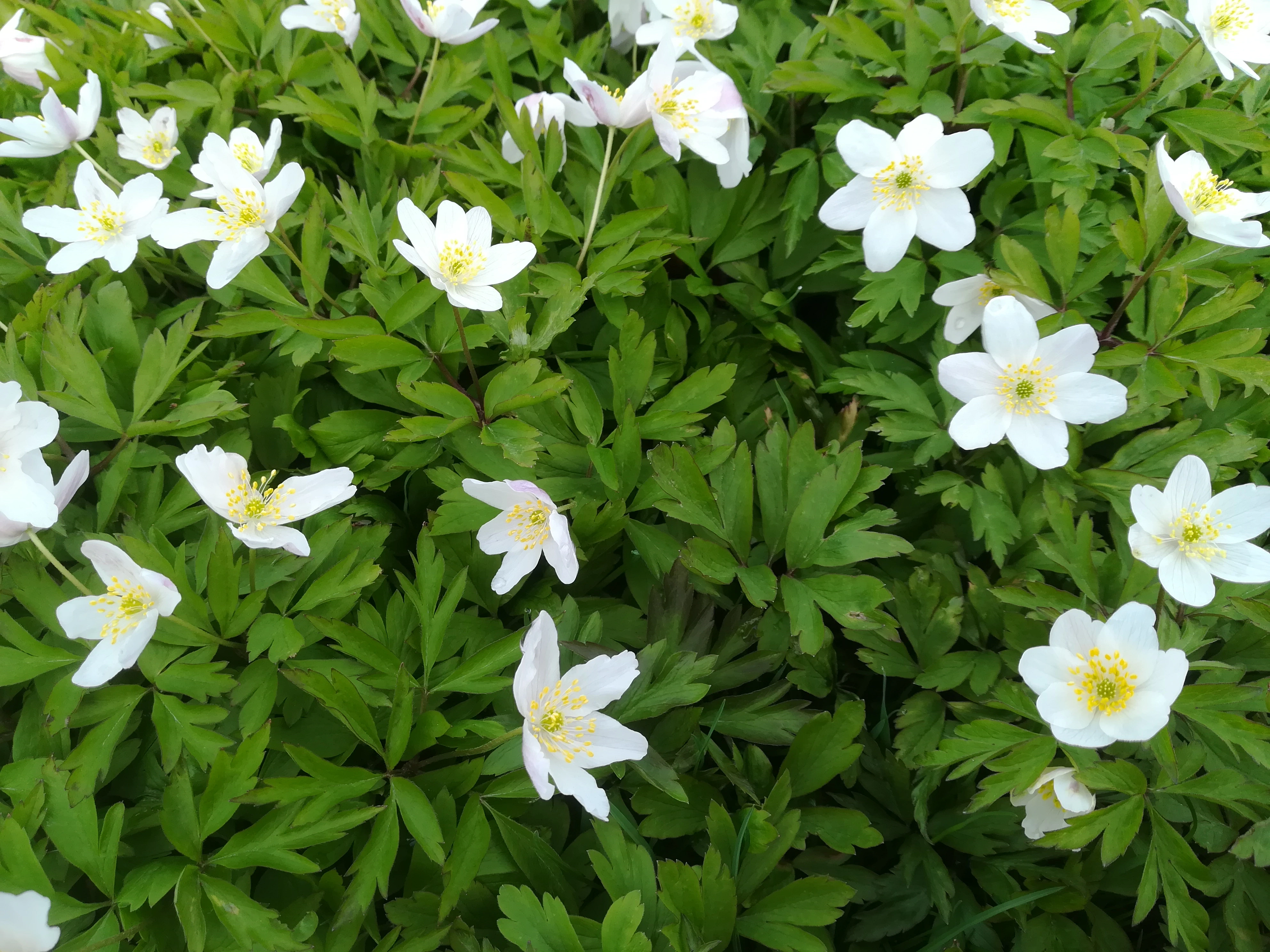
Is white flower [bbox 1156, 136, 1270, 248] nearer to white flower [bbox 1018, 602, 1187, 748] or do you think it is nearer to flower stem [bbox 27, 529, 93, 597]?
white flower [bbox 1018, 602, 1187, 748]

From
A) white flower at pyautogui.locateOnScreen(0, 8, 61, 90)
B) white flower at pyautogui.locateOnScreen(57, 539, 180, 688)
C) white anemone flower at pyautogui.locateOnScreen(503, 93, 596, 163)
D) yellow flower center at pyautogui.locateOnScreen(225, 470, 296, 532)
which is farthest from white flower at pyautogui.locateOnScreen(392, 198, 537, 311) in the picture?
white flower at pyautogui.locateOnScreen(0, 8, 61, 90)

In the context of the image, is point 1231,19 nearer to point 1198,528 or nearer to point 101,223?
point 1198,528

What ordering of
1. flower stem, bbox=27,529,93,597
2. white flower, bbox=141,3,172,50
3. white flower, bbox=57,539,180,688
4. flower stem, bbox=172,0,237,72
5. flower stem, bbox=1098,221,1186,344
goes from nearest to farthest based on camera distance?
white flower, bbox=57,539,180,688 → flower stem, bbox=27,529,93,597 → flower stem, bbox=1098,221,1186,344 → flower stem, bbox=172,0,237,72 → white flower, bbox=141,3,172,50

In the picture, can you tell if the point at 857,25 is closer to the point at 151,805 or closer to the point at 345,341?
the point at 345,341

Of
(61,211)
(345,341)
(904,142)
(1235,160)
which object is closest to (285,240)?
(345,341)

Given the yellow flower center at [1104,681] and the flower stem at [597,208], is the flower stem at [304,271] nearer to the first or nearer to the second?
the flower stem at [597,208]
